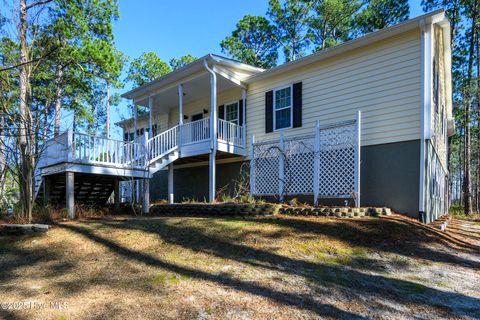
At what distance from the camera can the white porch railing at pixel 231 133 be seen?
10.9 metres

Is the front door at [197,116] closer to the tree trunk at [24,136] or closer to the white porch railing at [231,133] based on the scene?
the white porch railing at [231,133]

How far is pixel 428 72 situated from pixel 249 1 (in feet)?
66.3

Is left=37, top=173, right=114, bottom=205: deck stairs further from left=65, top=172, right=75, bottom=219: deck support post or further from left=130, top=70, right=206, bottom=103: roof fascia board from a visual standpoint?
left=130, top=70, right=206, bottom=103: roof fascia board

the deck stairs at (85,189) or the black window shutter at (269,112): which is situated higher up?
the black window shutter at (269,112)

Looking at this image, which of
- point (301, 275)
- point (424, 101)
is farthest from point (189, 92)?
point (301, 275)

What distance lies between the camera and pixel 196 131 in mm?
11164

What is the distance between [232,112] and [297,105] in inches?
126

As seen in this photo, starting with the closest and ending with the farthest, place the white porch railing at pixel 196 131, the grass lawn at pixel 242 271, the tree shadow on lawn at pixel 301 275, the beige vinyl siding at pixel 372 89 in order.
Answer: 1. the grass lawn at pixel 242 271
2. the tree shadow on lawn at pixel 301 275
3. the beige vinyl siding at pixel 372 89
4. the white porch railing at pixel 196 131

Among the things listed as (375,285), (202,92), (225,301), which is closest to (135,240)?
(225,301)

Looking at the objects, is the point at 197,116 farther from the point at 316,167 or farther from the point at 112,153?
the point at 316,167

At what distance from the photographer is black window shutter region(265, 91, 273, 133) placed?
10617 millimetres

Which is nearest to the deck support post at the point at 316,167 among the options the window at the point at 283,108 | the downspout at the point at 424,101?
the window at the point at 283,108

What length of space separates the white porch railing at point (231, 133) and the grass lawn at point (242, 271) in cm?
500

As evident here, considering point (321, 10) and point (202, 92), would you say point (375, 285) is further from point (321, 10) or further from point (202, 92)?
point (321, 10)
